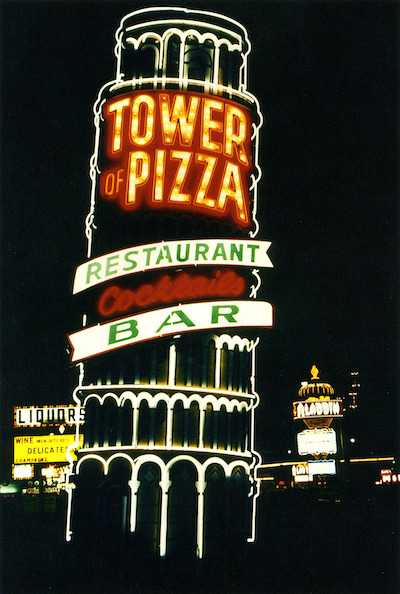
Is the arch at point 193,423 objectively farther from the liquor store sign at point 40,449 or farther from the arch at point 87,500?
the liquor store sign at point 40,449

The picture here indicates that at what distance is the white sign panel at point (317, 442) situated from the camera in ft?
224

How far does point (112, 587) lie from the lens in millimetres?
18828

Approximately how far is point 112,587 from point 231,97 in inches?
612

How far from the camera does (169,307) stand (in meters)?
21.8

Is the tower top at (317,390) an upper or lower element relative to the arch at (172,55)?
lower

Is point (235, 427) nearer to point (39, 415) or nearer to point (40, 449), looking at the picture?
point (39, 415)

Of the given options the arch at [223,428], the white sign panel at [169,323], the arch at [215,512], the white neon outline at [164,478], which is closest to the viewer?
the white neon outline at [164,478]

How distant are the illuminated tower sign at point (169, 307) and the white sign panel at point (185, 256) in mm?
42

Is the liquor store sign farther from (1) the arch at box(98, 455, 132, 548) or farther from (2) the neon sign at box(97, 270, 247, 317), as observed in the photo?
(2) the neon sign at box(97, 270, 247, 317)

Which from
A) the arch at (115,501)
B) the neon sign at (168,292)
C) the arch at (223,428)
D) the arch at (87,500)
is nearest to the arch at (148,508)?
the arch at (115,501)

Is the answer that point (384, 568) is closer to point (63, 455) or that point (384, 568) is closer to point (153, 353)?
point (153, 353)

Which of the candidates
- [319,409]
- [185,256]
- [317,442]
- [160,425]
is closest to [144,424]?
[160,425]

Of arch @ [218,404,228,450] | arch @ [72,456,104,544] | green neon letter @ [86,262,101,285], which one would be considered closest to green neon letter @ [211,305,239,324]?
arch @ [218,404,228,450]

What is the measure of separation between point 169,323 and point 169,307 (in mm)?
469
